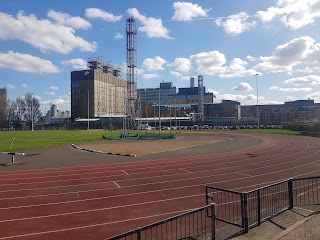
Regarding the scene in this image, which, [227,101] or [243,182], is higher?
[227,101]

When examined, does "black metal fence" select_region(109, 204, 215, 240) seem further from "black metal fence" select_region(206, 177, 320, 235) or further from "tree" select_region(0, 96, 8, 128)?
"tree" select_region(0, 96, 8, 128)

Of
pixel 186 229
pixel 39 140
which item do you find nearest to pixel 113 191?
pixel 186 229

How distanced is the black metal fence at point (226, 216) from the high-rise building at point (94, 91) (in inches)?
4654

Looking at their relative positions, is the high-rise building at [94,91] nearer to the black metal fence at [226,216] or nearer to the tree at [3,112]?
the tree at [3,112]

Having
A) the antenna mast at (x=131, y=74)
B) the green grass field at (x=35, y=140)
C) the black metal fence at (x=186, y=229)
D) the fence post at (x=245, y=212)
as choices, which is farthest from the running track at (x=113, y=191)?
the antenna mast at (x=131, y=74)

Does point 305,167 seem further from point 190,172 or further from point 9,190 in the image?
point 9,190

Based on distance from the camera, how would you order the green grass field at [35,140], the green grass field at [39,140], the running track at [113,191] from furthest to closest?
the green grass field at [39,140] → the green grass field at [35,140] → the running track at [113,191]

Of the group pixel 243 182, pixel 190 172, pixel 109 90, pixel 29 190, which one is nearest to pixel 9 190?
pixel 29 190

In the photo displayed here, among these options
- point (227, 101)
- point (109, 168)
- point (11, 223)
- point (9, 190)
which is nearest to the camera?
point (11, 223)

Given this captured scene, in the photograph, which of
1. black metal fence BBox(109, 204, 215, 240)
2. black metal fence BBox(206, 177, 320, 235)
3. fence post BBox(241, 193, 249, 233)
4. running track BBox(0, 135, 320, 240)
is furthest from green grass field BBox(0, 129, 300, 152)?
fence post BBox(241, 193, 249, 233)

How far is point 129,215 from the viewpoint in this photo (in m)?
10.9

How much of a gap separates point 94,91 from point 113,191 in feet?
390

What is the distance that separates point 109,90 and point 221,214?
131m

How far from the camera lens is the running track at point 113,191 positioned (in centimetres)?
994
